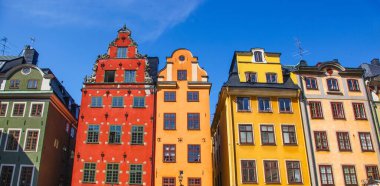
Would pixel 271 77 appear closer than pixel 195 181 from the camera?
No

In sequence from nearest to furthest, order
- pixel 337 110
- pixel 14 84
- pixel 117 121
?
pixel 117 121 → pixel 337 110 → pixel 14 84

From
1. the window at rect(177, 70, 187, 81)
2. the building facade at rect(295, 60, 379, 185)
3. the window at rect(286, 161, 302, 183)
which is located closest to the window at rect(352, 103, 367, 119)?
the building facade at rect(295, 60, 379, 185)

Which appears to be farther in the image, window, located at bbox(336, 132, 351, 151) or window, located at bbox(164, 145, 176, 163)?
window, located at bbox(336, 132, 351, 151)

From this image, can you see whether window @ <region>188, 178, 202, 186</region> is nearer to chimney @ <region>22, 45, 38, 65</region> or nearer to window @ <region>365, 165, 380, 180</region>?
window @ <region>365, 165, 380, 180</region>

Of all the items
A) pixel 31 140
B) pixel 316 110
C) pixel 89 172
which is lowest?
pixel 89 172

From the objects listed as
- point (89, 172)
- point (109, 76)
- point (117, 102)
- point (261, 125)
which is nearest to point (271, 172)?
point (261, 125)

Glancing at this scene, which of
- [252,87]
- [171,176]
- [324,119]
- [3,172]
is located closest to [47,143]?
[3,172]

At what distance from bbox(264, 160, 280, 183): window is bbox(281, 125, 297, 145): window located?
2767 mm

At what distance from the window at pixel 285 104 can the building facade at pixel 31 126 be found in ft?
81.2

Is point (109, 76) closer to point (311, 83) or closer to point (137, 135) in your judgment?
point (137, 135)

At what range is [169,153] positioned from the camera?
37281mm

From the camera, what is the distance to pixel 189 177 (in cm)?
3619

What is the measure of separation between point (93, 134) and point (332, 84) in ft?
88.6

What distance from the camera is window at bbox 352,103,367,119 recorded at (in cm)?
3912
